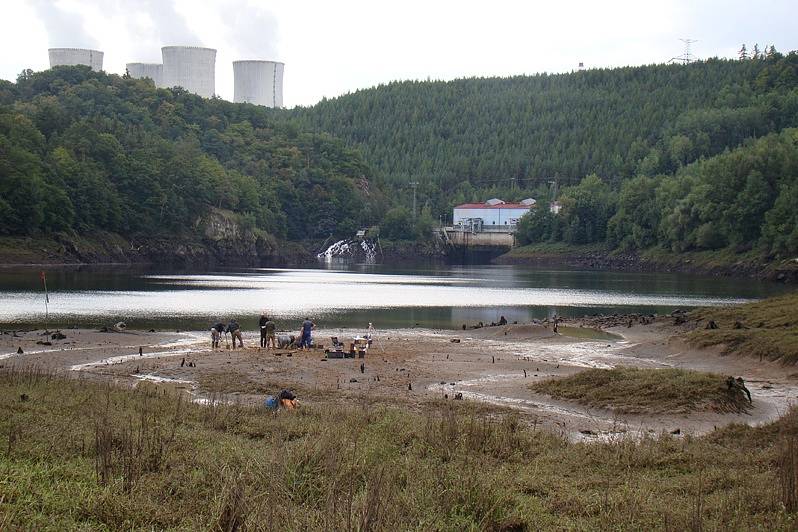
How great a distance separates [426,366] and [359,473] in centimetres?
2117

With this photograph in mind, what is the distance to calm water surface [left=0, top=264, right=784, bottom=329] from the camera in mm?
58531

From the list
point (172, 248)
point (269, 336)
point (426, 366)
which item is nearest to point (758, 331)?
point (426, 366)

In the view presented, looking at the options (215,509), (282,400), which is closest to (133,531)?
(215,509)

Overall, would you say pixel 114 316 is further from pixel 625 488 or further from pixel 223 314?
pixel 625 488

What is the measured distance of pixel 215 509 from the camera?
12.5 metres

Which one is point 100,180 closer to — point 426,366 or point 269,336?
point 269,336

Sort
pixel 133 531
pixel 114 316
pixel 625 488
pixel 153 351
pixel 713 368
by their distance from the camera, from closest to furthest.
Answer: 1. pixel 133 531
2. pixel 625 488
3. pixel 713 368
4. pixel 153 351
5. pixel 114 316

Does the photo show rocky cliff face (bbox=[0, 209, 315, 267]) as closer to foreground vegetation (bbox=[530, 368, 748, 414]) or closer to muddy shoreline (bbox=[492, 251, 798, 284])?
muddy shoreline (bbox=[492, 251, 798, 284])

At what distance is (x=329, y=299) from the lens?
3095 inches

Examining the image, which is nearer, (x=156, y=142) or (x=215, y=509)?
(x=215, y=509)

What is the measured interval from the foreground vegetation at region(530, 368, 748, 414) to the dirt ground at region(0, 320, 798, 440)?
0.53 m

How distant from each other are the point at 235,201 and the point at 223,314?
423ft

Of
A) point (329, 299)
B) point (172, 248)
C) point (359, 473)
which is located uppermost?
point (172, 248)

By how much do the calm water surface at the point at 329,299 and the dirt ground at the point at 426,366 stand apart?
28.4 ft
